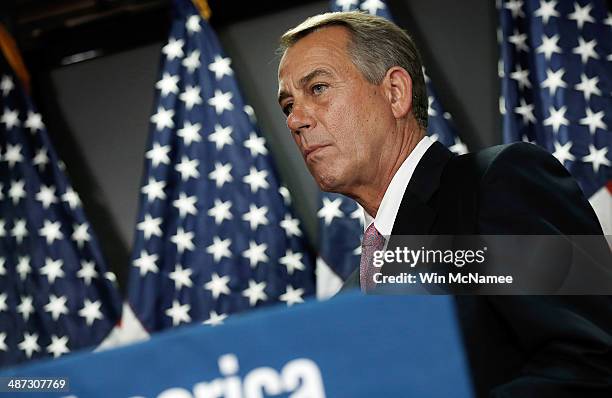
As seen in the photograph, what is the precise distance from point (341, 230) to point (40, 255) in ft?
4.42

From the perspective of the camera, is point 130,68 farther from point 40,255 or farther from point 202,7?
point 40,255

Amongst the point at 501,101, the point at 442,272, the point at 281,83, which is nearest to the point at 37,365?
the point at 442,272

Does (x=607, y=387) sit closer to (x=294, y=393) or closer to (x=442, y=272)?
(x=442, y=272)

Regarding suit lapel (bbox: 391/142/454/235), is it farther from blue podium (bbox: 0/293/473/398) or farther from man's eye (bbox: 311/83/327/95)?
blue podium (bbox: 0/293/473/398)

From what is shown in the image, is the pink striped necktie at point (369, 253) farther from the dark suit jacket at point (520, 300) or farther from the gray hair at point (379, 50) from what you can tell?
the gray hair at point (379, 50)

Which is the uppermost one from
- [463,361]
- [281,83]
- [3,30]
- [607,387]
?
[3,30]

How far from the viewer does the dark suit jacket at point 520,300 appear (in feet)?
2.61

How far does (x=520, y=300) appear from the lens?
0.87 metres

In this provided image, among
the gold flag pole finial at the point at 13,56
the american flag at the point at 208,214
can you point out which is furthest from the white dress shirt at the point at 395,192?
the gold flag pole finial at the point at 13,56

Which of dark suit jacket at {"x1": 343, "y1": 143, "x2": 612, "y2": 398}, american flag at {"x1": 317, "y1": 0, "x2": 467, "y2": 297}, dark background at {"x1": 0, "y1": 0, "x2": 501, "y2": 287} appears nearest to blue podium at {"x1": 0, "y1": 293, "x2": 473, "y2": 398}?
dark suit jacket at {"x1": 343, "y1": 143, "x2": 612, "y2": 398}

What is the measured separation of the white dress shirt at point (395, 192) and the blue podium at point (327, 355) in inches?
28.7

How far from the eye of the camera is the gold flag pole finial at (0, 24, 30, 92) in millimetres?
3363

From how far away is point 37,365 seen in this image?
0.64m

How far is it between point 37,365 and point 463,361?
359 mm
